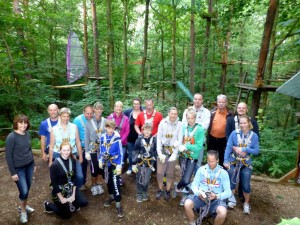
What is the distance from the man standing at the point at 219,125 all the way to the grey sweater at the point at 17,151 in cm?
339

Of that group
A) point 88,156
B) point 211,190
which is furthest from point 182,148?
point 88,156

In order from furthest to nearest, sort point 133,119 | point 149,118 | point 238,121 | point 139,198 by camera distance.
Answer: point 133,119
point 149,118
point 139,198
point 238,121

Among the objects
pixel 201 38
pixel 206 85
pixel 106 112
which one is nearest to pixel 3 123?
pixel 106 112

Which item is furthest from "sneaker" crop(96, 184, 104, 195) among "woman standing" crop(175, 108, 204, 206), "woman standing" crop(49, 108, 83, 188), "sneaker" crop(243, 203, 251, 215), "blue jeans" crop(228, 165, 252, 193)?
"sneaker" crop(243, 203, 251, 215)

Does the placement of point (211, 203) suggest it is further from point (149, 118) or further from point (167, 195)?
point (149, 118)

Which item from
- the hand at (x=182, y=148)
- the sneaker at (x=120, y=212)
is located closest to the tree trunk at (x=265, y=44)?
the hand at (x=182, y=148)

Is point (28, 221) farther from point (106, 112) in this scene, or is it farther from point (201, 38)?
point (201, 38)

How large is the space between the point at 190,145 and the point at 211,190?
85 cm

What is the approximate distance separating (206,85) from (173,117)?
1046 cm

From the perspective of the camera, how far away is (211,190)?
3.34m

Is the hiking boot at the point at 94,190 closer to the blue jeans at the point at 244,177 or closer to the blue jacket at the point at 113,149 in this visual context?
the blue jacket at the point at 113,149

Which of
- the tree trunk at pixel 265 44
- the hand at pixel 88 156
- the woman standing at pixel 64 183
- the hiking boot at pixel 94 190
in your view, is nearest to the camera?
the woman standing at pixel 64 183

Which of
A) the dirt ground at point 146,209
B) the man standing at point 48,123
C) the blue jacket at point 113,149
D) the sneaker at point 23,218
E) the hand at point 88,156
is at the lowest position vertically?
the dirt ground at point 146,209

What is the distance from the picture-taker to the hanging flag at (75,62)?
13516 mm
